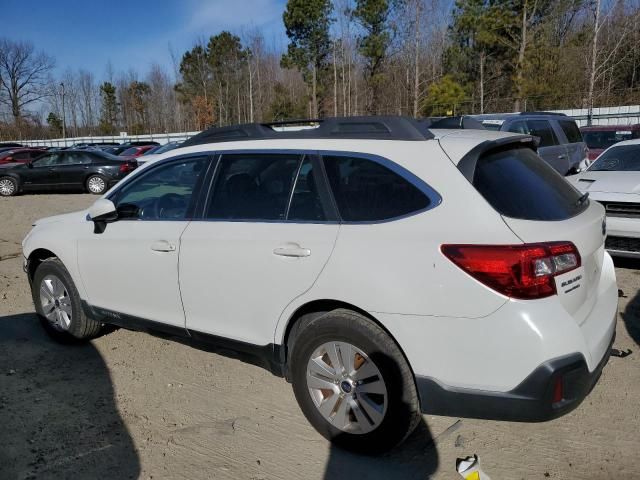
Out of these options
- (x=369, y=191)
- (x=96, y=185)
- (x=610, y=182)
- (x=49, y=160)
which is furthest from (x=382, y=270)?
(x=49, y=160)

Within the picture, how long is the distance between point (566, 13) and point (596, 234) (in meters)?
41.1

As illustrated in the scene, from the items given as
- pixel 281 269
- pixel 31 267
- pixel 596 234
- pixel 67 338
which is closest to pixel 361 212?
pixel 281 269

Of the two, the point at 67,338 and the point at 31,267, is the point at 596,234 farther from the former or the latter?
the point at 31,267

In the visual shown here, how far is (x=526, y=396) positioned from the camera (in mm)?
2377

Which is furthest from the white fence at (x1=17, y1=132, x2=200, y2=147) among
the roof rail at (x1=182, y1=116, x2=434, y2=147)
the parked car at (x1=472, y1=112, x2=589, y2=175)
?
the roof rail at (x1=182, y1=116, x2=434, y2=147)

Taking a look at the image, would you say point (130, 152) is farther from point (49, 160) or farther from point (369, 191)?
point (369, 191)

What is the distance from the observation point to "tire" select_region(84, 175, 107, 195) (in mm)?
17656

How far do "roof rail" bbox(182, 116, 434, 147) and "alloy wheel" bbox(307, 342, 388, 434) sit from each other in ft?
3.76

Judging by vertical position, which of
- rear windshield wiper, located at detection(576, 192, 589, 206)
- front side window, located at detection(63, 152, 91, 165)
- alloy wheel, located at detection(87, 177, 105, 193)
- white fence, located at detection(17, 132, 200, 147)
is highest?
white fence, located at detection(17, 132, 200, 147)

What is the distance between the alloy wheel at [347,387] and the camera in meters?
2.77

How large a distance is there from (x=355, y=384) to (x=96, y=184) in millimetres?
16960

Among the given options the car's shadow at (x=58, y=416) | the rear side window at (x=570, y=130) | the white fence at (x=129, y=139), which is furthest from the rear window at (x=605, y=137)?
the white fence at (x=129, y=139)

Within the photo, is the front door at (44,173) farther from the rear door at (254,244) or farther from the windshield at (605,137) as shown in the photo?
the rear door at (254,244)

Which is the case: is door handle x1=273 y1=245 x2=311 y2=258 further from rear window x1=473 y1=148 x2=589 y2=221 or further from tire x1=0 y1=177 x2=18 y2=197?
tire x1=0 y1=177 x2=18 y2=197
